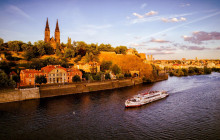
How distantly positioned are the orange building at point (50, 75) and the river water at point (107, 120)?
1487cm

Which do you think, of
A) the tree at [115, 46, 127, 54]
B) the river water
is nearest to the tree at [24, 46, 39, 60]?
the river water

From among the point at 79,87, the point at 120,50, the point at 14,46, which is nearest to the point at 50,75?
the point at 79,87

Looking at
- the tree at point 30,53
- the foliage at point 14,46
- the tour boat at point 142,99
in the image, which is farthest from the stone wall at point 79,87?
the foliage at point 14,46

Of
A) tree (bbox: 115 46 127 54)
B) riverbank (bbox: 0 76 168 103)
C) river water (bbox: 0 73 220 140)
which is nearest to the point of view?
river water (bbox: 0 73 220 140)

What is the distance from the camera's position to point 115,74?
285ft

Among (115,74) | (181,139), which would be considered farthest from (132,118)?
(115,74)

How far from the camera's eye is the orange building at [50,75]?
2231 inches

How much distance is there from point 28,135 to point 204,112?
33.5 meters

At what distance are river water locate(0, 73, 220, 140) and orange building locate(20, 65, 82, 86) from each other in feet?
48.8

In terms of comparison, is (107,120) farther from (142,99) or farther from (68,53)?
(68,53)

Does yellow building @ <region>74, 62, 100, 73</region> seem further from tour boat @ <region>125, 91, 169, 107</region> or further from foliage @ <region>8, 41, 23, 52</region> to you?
foliage @ <region>8, 41, 23, 52</region>

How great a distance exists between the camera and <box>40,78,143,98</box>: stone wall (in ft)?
167

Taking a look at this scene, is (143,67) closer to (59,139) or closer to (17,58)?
→ (17,58)

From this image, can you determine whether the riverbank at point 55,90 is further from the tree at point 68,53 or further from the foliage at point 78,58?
the tree at point 68,53
